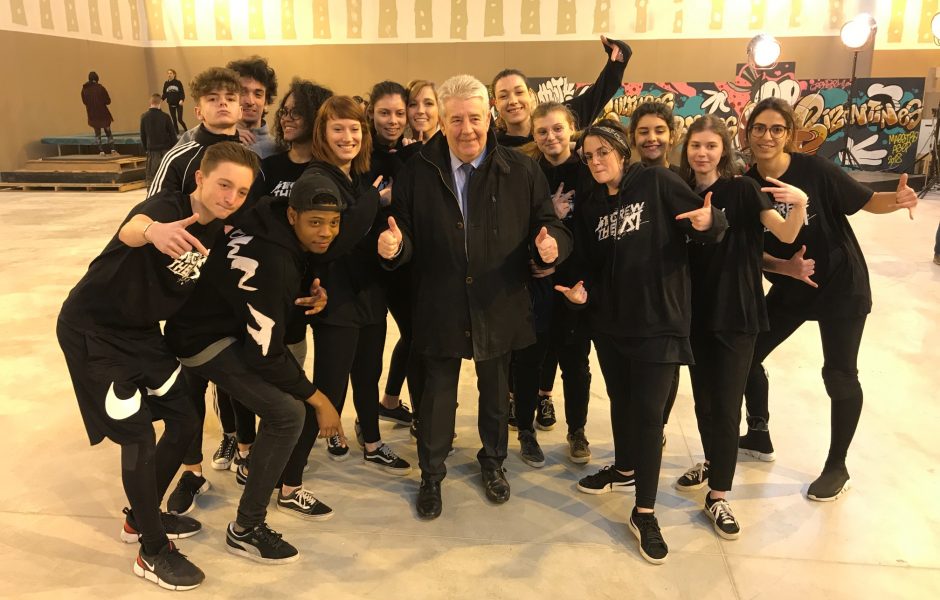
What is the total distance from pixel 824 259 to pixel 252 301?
2347 mm

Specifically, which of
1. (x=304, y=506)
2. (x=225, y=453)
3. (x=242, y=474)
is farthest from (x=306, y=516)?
(x=225, y=453)

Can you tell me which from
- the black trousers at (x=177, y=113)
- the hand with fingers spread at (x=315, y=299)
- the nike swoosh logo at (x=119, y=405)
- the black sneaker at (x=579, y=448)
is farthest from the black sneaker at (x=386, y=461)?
the black trousers at (x=177, y=113)

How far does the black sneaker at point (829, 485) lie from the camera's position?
2.85 m

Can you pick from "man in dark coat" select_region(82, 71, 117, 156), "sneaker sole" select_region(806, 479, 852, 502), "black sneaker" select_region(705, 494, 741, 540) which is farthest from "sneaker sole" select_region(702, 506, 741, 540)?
"man in dark coat" select_region(82, 71, 117, 156)

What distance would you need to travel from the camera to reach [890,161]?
13.2 meters

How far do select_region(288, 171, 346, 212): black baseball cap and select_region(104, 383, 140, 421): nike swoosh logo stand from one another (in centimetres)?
88

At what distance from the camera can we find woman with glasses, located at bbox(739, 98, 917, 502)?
2639mm

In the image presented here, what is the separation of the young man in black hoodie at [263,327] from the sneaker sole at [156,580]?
243 millimetres

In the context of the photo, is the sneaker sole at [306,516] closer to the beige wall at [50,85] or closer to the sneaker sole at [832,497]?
the sneaker sole at [832,497]

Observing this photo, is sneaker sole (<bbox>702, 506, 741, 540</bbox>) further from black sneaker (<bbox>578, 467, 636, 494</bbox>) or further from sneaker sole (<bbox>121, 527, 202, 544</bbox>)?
sneaker sole (<bbox>121, 527, 202, 544</bbox>)

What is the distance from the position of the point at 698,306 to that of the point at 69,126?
17.8 m

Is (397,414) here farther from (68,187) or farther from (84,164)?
(84,164)

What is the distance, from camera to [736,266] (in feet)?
8.22

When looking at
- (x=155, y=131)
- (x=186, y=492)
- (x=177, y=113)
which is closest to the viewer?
(x=186, y=492)
